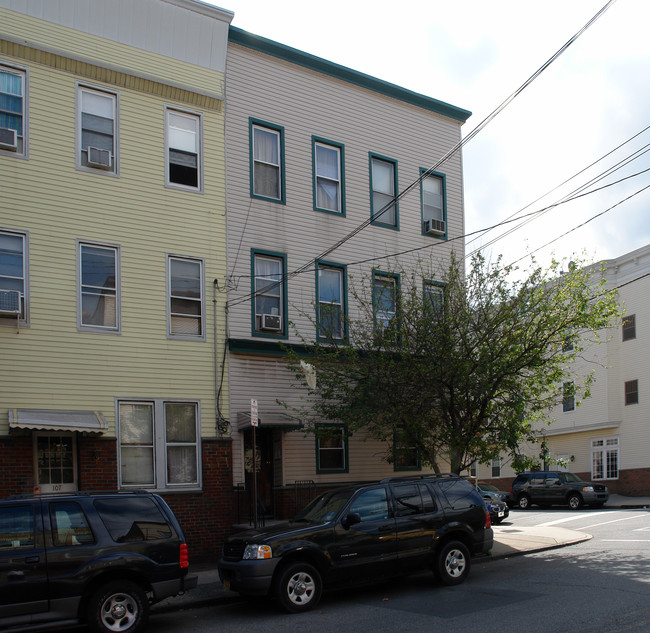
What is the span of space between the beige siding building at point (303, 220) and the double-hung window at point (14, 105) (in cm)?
454

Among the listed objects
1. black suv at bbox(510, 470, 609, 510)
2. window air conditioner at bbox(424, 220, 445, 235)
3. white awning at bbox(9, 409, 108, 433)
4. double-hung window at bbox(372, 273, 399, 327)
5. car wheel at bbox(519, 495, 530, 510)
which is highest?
window air conditioner at bbox(424, 220, 445, 235)

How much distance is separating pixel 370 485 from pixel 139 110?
963 centimetres

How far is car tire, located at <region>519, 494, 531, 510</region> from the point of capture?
3203 centimetres

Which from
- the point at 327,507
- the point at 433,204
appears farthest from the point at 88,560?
the point at 433,204

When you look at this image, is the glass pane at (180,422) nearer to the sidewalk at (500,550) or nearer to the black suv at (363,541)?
the sidewalk at (500,550)

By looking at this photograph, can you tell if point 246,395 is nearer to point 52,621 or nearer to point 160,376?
point 160,376

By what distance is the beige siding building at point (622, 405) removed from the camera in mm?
34281

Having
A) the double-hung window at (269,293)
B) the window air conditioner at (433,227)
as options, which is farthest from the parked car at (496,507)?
the double-hung window at (269,293)

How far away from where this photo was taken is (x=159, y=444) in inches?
603

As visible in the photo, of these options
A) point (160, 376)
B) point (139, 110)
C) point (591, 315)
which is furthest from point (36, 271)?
point (591, 315)

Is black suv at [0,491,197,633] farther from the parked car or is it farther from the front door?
the parked car

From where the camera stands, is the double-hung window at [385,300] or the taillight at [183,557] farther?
the double-hung window at [385,300]

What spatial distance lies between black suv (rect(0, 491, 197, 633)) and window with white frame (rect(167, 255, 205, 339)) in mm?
6509

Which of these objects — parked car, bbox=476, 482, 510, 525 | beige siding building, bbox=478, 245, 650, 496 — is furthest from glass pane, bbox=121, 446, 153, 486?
beige siding building, bbox=478, 245, 650, 496
